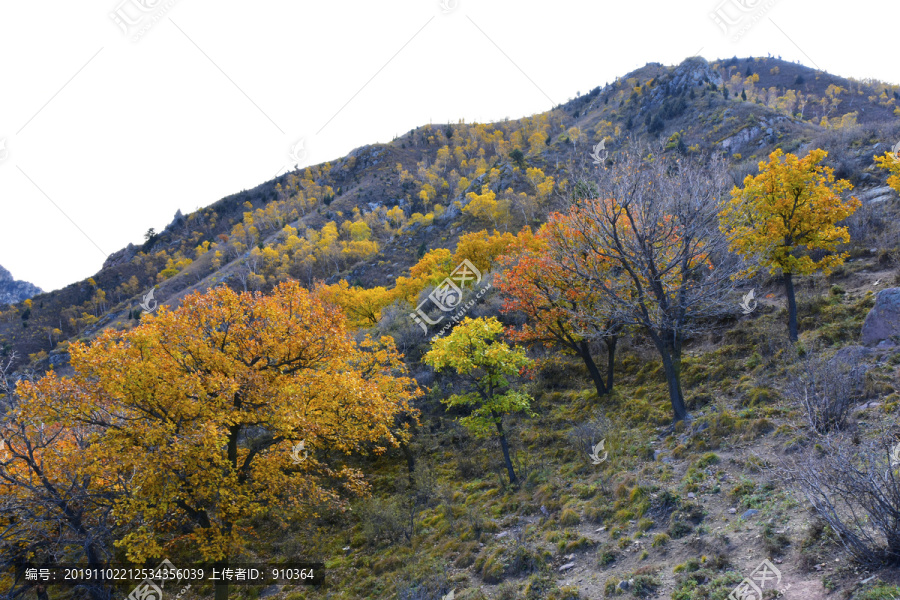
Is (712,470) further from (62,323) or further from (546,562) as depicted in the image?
(62,323)

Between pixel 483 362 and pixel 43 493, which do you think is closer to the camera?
pixel 43 493

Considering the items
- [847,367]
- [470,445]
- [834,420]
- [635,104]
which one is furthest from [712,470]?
[635,104]

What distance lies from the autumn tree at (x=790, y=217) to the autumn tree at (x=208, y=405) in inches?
545

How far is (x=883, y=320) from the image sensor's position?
1140 centimetres

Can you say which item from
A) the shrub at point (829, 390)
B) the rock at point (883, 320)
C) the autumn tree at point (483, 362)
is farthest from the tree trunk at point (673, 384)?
the rock at point (883, 320)

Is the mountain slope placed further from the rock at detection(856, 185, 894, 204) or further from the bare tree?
the bare tree

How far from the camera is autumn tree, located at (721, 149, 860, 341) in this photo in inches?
535

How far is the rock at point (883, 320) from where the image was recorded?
1116 cm

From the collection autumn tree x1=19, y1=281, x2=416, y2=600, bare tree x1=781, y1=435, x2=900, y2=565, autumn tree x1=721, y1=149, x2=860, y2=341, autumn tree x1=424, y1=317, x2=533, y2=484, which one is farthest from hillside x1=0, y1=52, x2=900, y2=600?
autumn tree x1=721, y1=149, x2=860, y2=341

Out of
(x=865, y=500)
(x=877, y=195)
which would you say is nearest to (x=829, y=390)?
(x=865, y=500)

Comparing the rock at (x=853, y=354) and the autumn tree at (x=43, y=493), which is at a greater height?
the autumn tree at (x=43, y=493)

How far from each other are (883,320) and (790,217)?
14.3 ft

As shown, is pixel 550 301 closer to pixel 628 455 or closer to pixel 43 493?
pixel 628 455

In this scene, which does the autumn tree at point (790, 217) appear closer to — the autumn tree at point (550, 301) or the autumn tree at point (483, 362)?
the autumn tree at point (550, 301)
